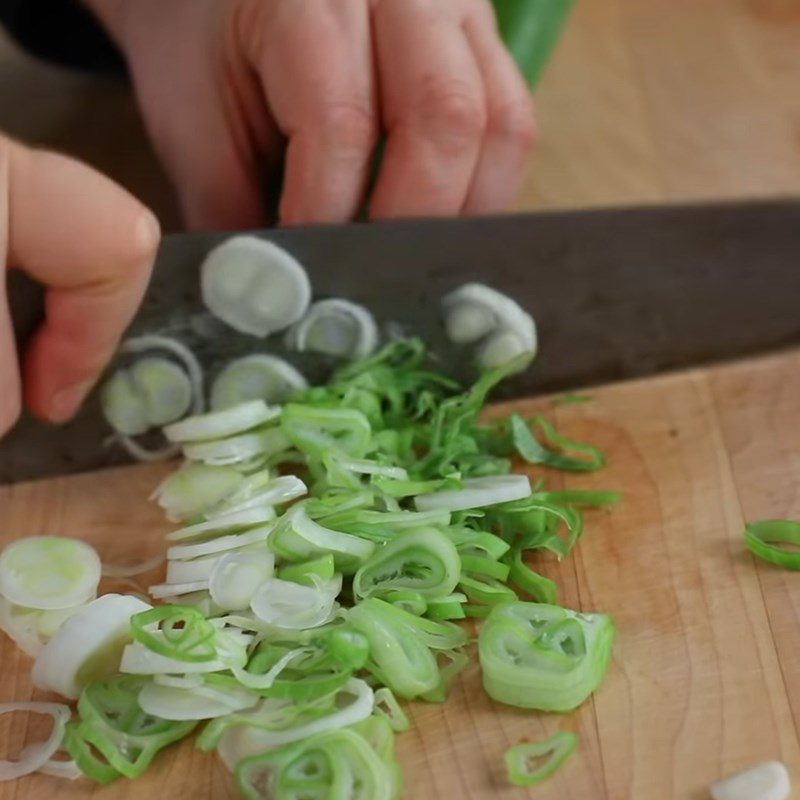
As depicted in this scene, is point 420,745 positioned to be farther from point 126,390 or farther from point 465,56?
point 465,56


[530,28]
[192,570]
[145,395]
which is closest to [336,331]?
[145,395]

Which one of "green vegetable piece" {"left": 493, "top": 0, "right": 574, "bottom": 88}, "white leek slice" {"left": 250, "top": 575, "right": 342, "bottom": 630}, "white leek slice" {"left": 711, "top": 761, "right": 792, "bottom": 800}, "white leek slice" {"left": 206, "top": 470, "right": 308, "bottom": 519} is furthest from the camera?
"green vegetable piece" {"left": 493, "top": 0, "right": 574, "bottom": 88}

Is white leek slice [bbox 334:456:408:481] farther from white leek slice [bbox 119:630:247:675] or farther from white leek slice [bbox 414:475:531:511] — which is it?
white leek slice [bbox 119:630:247:675]

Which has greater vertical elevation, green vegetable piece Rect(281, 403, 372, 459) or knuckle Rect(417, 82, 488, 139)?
knuckle Rect(417, 82, 488, 139)

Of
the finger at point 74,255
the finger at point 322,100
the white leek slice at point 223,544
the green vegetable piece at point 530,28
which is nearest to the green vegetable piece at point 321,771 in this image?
the white leek slice at point 223,544

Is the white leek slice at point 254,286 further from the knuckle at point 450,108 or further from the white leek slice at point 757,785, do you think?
the white leek slice at point 757,785

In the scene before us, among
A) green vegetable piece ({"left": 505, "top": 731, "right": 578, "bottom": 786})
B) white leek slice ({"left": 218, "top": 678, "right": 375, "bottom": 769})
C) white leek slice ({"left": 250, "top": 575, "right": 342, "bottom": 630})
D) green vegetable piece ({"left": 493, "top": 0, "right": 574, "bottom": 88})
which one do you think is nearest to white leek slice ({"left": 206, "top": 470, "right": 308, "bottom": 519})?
white leek slice ({"left": 250, "top": 575, "right": 342, "bottom": 630})

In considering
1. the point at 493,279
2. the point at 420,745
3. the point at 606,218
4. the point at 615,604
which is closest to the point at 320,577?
the point at 420,745
